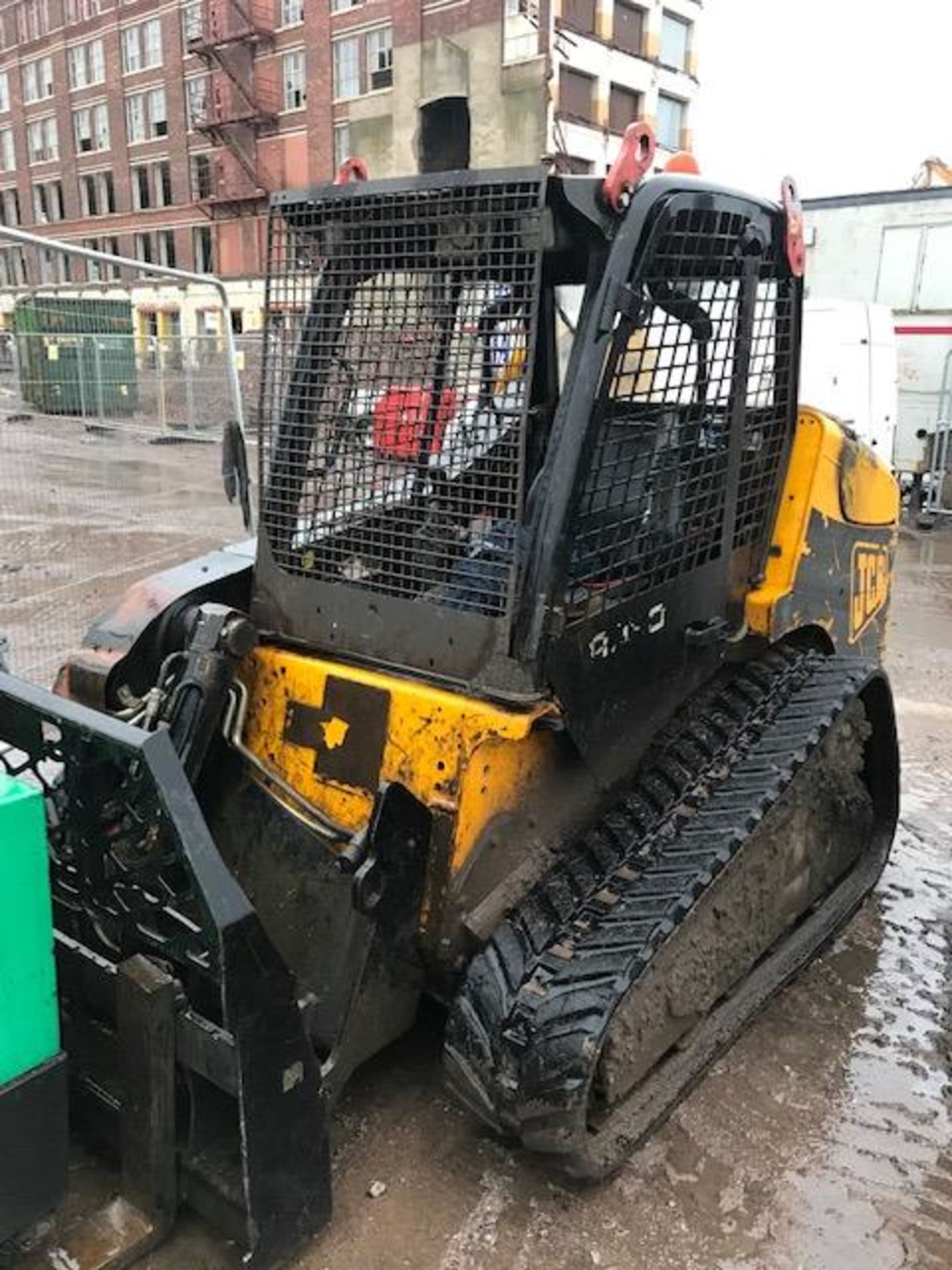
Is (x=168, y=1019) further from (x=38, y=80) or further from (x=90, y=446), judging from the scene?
(x=38, y=80)

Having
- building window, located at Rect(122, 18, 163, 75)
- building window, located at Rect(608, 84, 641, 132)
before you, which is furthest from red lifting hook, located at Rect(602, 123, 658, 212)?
building window, located at Rect(122, 18, 163, 75)

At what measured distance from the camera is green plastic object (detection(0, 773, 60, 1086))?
2.02m

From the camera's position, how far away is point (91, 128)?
2004 inches

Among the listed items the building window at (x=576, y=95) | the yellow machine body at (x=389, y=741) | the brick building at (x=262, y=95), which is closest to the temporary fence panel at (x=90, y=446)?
the yellow machine body at (x=389, y=741)

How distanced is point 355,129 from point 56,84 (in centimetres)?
2330

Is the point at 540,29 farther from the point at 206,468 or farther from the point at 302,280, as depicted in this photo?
the point at 302,280

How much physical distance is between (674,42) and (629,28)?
3.19m

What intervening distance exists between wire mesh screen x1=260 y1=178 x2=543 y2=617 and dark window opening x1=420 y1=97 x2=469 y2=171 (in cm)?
166

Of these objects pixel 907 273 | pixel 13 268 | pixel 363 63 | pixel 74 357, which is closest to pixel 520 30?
pixel 363 63

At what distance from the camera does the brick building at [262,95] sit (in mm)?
34469

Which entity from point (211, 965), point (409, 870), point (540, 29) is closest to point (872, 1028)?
point (409, 870)

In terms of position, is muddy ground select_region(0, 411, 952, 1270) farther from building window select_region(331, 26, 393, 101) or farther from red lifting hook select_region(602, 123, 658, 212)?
building window select_region(331, 26, 393, 101)

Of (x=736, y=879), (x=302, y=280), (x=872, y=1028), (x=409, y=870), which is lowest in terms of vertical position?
(x=872, y=1028)

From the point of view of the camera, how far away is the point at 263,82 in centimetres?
4156
